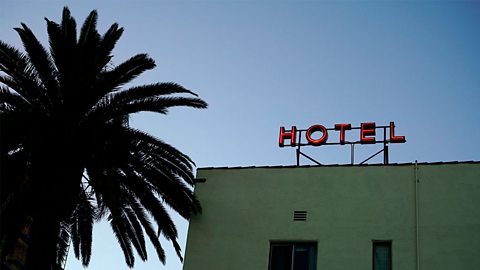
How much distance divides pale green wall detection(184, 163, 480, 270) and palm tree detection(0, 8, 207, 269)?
119cm

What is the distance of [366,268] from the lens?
19797mm

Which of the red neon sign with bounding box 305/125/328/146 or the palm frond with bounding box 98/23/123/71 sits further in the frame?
the red neon sign with bounding box 305/125/328/146

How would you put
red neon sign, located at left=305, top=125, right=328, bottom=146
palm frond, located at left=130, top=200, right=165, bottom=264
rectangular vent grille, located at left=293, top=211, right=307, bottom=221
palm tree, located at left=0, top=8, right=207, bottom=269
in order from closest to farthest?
palm tree, located at left=0, top=8, right=207, bottom=269 < rectangular vent grille, located at left=293, top=211, right=307, bottom=221 < palm frond, located at left=130, top=200, right=165, bottom=264 < red neon sign, located at left=305, top=125, right=328, bottom=146

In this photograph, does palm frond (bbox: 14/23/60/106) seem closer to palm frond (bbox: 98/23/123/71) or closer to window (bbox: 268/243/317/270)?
palm frond (bbox: 98/23/123/71)

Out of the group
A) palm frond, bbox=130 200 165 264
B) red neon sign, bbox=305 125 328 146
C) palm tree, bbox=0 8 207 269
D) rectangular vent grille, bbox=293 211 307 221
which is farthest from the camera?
red neon sign, bbox=305 125 328 146

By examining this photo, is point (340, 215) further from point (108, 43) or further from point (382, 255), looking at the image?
point (108, 43)

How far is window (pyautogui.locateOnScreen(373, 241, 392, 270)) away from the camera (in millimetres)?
19859

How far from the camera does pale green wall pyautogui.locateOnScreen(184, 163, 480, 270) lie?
19703 millimetres

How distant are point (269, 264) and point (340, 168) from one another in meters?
3.80

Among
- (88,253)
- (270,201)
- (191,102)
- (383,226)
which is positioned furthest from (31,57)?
(383,226)

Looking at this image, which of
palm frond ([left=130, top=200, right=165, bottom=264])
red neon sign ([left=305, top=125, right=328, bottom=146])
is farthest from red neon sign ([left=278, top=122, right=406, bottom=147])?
palm frond ([left=130, top=200, right=165, bottom=264])

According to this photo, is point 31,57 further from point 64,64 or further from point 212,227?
point 212,227

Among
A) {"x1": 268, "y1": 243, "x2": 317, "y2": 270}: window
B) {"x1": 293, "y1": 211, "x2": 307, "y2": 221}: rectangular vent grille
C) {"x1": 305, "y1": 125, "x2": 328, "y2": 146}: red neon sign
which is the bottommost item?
{"x1": 268, "y1": 243, "x2": 317, "y2": 270}: window

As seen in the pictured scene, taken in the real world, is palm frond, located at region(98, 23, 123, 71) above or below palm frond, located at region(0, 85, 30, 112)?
above
